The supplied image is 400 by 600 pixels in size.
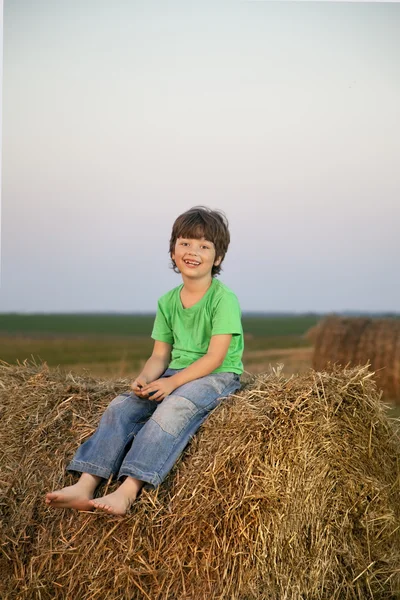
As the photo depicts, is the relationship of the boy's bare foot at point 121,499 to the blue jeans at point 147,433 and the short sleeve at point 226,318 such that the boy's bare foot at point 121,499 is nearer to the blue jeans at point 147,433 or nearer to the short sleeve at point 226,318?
the blue jeans at point 147,433

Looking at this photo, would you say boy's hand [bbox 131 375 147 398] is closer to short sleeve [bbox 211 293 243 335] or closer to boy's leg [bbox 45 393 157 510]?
boy's leg [bbox 45 393 157 510]

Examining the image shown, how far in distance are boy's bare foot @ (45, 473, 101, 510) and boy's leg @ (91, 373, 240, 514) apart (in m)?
0.10

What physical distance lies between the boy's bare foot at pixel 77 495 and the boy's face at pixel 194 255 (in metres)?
1.05

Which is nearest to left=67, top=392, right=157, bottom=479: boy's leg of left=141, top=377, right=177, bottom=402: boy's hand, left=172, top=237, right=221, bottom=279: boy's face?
left=141, top=377, right=177, bottom=402: boy's hand

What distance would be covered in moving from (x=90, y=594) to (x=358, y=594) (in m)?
1.14

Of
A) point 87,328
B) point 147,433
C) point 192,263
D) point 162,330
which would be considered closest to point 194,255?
point 192,263

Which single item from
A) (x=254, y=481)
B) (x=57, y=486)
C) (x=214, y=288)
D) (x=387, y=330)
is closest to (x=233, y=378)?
(x=214, y=288)

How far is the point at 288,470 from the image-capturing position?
3.22m

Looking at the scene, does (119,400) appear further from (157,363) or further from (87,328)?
(87,328)

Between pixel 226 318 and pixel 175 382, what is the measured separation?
1.27 ft

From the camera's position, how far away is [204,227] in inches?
147

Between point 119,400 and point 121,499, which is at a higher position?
point 119,400

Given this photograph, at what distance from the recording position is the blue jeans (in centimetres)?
327

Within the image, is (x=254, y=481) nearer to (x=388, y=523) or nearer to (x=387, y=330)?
(x=388, y=523)
